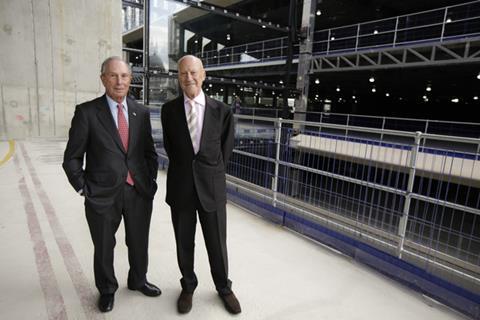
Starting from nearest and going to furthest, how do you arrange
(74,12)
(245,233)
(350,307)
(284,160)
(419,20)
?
(350,307)
(245,233)
(284,160)
(74,12)
(419,20)

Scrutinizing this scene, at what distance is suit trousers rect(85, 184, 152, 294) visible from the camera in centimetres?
207

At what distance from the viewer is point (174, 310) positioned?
2248 mm

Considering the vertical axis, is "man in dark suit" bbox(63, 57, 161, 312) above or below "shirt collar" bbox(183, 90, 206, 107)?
below

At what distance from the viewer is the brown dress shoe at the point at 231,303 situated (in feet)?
7.33

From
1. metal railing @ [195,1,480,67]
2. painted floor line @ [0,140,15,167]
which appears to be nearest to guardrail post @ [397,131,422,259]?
painted floor line @ [0,140,15,167]

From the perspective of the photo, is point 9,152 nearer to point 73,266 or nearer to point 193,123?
point 73,266

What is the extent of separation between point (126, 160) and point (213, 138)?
609 millimetres

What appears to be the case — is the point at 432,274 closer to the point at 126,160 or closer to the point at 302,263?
the point at 302,263

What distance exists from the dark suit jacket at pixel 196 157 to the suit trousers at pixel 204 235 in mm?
69

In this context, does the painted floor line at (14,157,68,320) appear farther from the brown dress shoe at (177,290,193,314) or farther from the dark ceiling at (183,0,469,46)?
the dark ceiling at (183,0,469,46)

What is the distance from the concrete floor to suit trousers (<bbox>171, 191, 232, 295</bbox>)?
23 cm

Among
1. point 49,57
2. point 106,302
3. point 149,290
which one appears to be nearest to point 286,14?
point 49,57

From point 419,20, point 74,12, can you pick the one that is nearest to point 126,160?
point 74,12

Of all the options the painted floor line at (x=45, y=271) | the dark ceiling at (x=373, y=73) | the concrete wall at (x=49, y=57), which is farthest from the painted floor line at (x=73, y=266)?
the dark ceiling at (x=373, y=73)
